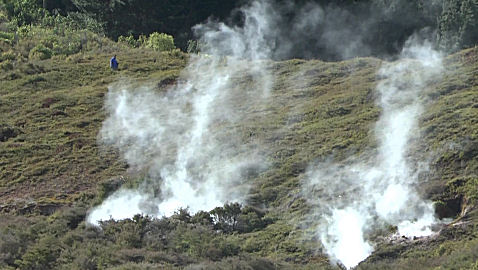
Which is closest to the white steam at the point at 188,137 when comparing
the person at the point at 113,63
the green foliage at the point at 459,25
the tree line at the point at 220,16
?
the person at the point at 113,63

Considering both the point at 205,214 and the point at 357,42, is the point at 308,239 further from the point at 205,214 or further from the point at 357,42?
the point at 357,42

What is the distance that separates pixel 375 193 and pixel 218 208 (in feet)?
10.3

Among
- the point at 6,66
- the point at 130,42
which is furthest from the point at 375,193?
the point at 130,42

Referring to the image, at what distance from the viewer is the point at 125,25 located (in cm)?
4816

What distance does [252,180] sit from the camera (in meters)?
21.8

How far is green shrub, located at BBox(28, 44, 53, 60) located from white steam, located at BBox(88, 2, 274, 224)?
232 inches

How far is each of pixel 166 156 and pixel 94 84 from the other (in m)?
9.41

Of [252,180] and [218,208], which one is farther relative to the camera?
[252,180]

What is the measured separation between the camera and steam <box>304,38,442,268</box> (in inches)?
695

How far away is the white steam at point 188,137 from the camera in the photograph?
2134 cm

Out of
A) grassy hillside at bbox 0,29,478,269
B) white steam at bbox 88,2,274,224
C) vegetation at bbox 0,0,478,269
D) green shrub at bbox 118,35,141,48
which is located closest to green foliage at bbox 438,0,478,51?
vegetation at bbox 0,0,478,269

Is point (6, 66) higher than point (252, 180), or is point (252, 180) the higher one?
point (6, 66)

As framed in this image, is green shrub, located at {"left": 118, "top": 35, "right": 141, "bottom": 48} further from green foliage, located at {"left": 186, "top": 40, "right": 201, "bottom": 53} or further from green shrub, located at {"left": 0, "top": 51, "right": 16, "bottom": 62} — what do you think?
Result: green shrub, located at {"left": 0, "top": 51, "right": 16, "bottom": 62}

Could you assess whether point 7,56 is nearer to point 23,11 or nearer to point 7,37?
point 7,37
